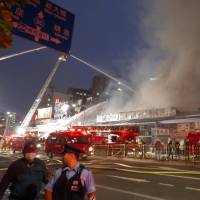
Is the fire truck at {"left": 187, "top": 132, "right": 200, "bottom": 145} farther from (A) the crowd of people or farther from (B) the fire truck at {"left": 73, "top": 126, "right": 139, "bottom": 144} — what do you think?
(A) the crowd of people

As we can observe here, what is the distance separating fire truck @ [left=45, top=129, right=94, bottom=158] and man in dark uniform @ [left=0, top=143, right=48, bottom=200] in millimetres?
16850

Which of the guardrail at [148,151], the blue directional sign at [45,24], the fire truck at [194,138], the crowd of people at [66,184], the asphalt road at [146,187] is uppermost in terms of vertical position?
the blue directional sign at [45,24]

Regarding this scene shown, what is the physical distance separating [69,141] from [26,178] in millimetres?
17523

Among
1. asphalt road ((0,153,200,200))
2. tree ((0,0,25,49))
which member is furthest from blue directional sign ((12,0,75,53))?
tree ((0,0,25,49))

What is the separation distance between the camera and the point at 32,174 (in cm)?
437

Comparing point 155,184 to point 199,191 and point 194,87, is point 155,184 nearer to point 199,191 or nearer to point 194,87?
point 199,191

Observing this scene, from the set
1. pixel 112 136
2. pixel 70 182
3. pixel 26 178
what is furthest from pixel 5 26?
pixel 112 136

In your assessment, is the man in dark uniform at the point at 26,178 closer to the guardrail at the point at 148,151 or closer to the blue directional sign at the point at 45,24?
the blue directional sign at the point at 45,24

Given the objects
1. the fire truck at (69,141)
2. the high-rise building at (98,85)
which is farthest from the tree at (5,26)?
the high-rise building at (98,85)

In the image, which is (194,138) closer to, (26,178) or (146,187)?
(146,187)

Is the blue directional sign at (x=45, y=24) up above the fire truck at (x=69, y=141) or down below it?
above

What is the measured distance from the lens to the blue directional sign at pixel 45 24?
13122 mm

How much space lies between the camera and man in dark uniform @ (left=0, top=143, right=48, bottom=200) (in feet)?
14.1

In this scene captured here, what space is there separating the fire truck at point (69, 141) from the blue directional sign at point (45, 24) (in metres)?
8.11
